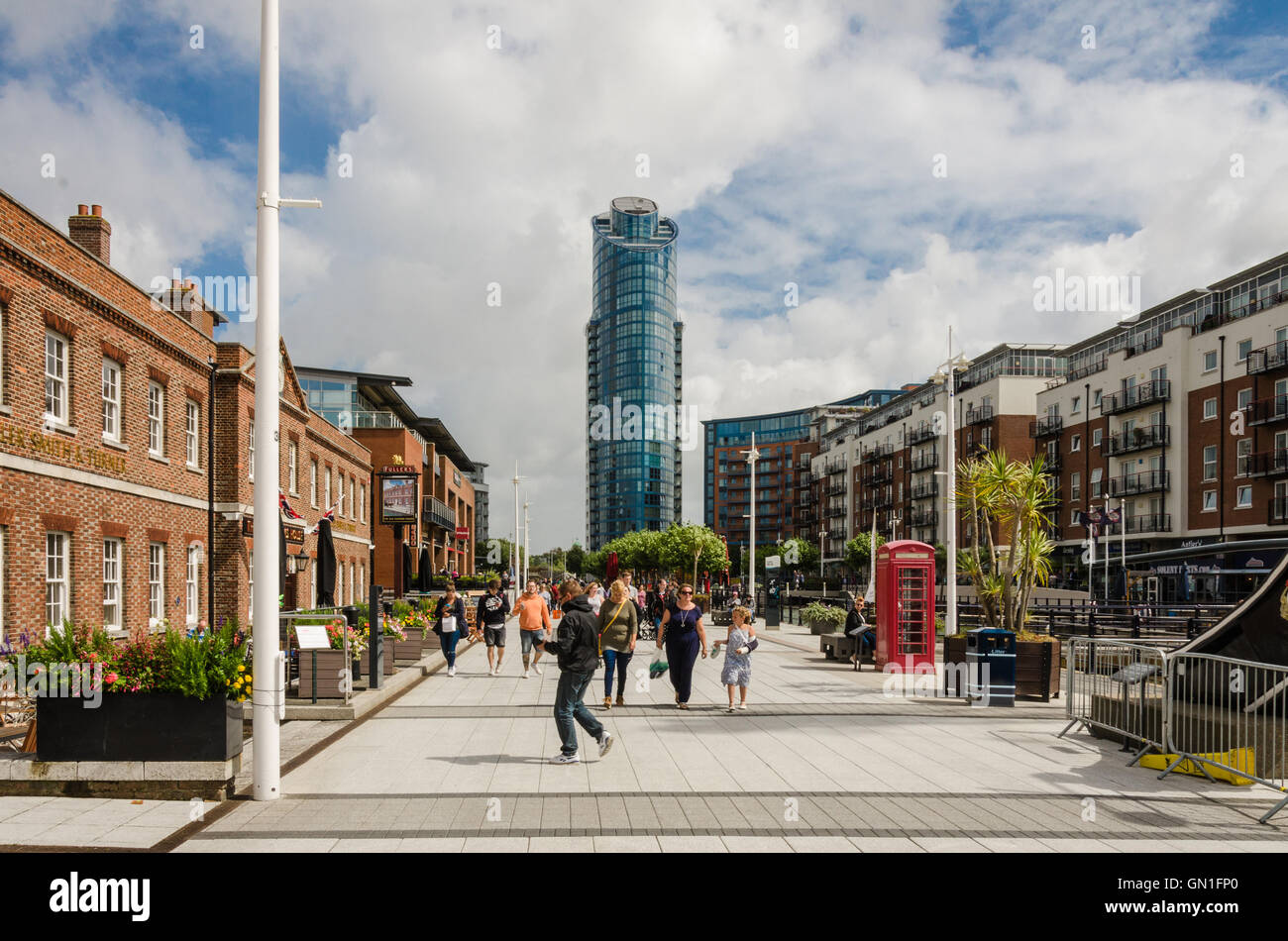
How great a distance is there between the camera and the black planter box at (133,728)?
25.5ft

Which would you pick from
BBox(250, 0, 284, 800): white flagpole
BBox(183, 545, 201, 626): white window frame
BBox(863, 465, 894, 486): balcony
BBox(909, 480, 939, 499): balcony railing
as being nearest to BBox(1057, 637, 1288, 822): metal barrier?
BBox(250, 0, 284, 800): white flagpole

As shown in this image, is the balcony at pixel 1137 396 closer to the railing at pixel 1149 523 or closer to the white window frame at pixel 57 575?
the railing at pixel 1149 523

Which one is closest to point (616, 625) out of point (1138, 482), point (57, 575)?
point (57, 575)

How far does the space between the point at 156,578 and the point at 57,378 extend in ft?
18.4

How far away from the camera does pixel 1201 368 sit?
51969 mm

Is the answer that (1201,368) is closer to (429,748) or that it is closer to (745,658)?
(745,658)

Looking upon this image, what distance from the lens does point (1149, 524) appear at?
54906mm

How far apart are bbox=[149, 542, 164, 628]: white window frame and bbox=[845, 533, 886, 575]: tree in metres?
71.7

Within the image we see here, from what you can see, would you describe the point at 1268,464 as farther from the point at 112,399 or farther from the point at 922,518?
the point at 112,399

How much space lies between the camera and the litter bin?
14086mm

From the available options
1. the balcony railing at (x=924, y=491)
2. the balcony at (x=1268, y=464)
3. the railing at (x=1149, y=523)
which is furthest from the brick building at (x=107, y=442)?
the balcony railing at (x=924, y=491)

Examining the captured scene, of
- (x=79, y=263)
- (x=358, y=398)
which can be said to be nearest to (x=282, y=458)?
(x=79, y=263)

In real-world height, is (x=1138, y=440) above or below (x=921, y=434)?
below
